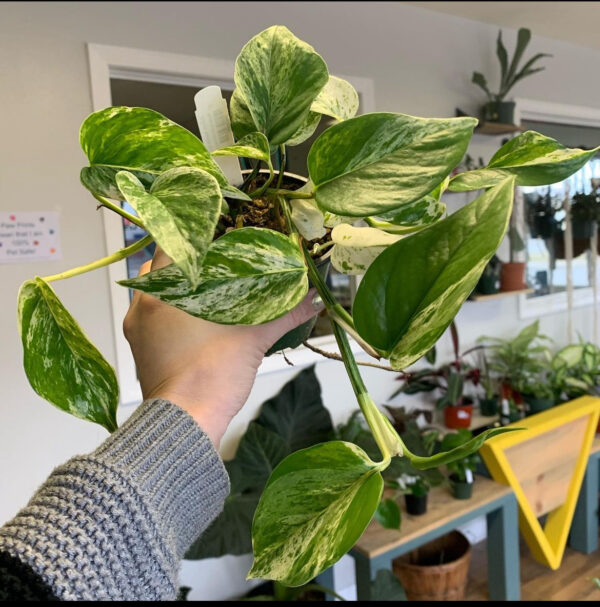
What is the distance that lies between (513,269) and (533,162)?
22.0 inches

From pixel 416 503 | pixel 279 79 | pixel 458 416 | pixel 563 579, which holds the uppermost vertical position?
pixel 279 79

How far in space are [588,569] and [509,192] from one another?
1.82ft

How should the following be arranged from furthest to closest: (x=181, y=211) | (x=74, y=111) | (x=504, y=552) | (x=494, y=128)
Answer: (x=504, y=552) < (x=74, y=111) < (x=494, y=128) < (x=181, y=211)

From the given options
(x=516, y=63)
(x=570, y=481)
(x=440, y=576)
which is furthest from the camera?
(x=440, y=576)

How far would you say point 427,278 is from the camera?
232 mm

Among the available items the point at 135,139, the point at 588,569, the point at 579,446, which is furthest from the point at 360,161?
the point at 579,446

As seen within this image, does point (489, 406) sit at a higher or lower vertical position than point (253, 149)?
lower

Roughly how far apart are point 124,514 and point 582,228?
15.7 inches

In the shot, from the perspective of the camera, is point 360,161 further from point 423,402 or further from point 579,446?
point 423,402

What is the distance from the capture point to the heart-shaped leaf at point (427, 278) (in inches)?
8.2

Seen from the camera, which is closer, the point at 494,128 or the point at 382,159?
the point at 382,159

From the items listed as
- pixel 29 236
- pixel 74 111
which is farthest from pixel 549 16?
pixel 29 236

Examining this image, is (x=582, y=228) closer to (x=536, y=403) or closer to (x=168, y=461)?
(x=168, y=461)

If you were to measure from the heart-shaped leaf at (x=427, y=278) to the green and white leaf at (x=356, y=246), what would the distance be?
0.05 meters
